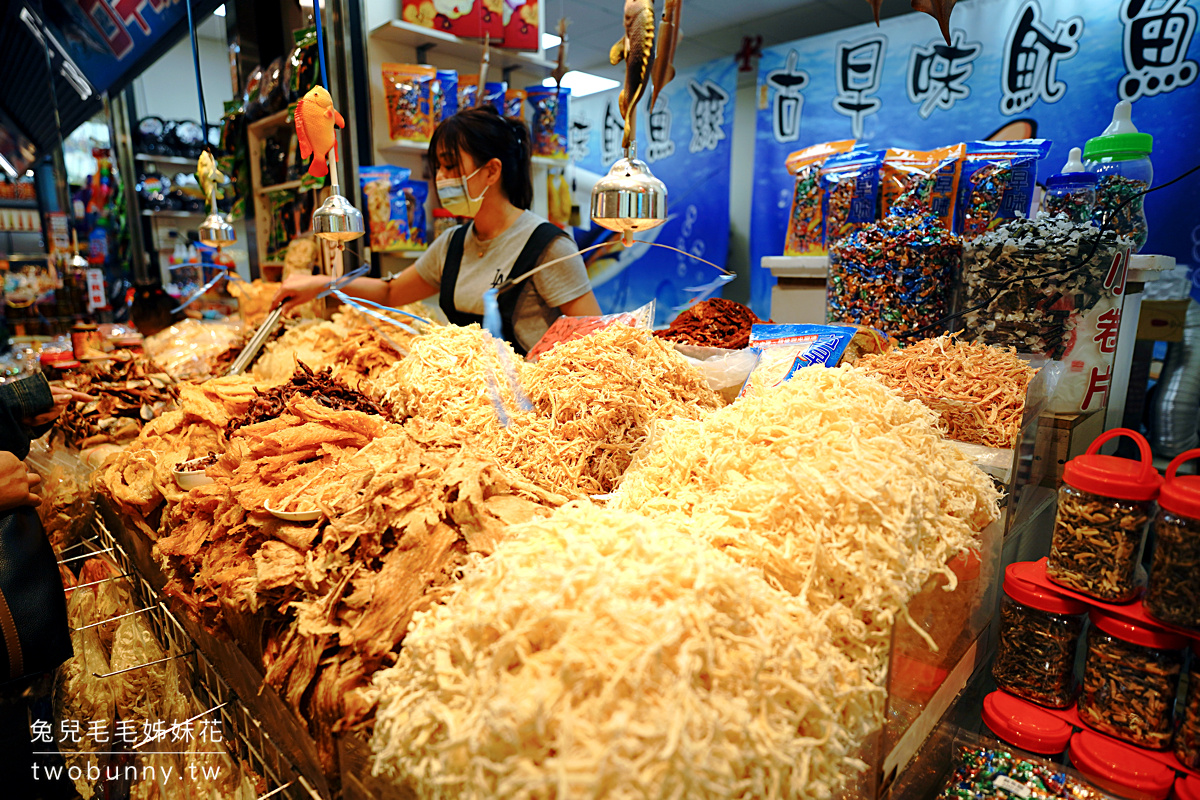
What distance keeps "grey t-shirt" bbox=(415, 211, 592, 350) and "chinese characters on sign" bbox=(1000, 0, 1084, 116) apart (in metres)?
2.92

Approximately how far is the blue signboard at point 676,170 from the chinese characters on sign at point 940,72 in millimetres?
1397

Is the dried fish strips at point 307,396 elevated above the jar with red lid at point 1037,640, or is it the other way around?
the dried fish strips at point 307,396

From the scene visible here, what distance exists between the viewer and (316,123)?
4.67 feet

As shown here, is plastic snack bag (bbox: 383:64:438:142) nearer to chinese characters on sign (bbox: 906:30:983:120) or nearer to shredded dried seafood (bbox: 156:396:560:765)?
shredded dried seafood (bbox: 156:396:560:765)

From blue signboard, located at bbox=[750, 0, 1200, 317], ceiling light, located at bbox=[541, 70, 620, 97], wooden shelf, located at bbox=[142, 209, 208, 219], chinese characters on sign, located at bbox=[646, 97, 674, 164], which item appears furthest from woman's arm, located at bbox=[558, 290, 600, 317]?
wooden shelf, located at bbox=[142, 209, 208, 219]

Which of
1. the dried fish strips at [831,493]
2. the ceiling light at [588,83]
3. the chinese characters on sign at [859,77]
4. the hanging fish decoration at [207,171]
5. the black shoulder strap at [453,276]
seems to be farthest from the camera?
the ceiling light at [588,83]

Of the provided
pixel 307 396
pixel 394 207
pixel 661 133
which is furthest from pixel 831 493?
pixel 661 133

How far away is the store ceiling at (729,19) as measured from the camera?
423 cm

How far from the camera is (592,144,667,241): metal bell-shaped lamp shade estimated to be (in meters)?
1.03

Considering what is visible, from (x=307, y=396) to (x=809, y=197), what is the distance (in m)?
1.68

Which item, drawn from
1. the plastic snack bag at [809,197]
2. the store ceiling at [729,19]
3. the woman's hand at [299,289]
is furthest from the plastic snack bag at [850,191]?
the store ceiling at [729,19]

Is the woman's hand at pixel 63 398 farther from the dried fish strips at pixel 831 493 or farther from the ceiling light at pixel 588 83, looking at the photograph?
the ceiling light at pixel 588 83

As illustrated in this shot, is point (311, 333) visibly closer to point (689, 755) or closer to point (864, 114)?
point (689, 755)

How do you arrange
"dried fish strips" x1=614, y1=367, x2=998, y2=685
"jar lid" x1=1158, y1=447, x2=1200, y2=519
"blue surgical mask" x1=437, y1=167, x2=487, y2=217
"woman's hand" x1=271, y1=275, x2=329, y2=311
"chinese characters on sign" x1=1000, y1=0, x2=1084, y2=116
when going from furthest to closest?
"chinese characters on sign" x1=1000, y1=0, x2=1084, y2=116 < "woman's hand" x1=271, y1=275, x2=329, y2=311 < "blue surgical mask" x1=437, y1=167, x2=487, y2=217 < "jar lid" x1=1158, y1=447, x2=1200, y2=519 < "dried fish strips" x1=614, y1=367, x2=998, y2=685
